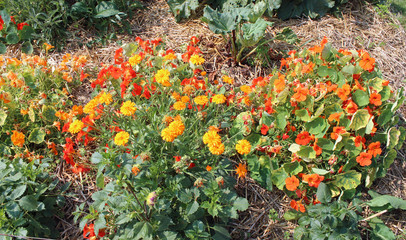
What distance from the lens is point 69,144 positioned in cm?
218

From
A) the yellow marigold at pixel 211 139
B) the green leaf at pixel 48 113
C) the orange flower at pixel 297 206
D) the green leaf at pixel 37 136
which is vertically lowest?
the orange flower at pixel 297 206

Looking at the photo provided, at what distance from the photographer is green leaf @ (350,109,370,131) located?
220cm

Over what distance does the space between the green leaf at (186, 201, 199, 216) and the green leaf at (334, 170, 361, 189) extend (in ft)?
3.41

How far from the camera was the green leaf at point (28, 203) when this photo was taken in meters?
1.83

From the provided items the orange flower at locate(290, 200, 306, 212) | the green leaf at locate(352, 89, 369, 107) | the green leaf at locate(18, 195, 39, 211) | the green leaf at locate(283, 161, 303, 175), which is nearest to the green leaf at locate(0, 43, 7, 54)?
the green leaf at locate(18, 195, 39, 211)

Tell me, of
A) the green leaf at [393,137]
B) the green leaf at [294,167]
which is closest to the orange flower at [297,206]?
the green leaf at [294,167]

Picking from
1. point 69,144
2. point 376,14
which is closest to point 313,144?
point 69,144

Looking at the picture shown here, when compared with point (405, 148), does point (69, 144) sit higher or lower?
higher

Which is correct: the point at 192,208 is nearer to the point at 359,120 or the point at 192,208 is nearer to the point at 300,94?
the point at 300,94

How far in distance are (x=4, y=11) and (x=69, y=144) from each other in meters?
1.69

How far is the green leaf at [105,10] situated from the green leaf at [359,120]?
7.85 feet

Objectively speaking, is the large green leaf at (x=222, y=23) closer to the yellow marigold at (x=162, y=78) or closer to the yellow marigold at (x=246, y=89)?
the yellow marigold at (x=246, y=89)

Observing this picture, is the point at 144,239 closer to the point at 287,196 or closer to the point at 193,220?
the point at 193,220

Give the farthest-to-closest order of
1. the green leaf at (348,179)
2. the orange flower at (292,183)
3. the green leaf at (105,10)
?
the green leaf at (105,10) → the green leaf at (348,179) → the orange flower at (292,183)
